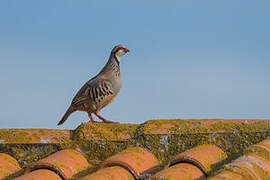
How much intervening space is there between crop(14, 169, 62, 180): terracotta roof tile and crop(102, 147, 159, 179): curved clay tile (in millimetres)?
412

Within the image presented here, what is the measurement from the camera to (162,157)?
3867 millimetres

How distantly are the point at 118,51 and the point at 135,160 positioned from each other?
296 cm

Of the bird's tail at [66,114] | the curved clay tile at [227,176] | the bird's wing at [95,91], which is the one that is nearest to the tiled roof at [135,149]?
the curved clay tile at [227,176]

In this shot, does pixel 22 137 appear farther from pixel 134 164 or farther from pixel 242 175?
pixel 242 175

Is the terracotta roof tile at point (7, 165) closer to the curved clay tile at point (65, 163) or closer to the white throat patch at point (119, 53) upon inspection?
the curved clay tile at point (65, 163)

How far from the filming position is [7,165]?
12.9 feet

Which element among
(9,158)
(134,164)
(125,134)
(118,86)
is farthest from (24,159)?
(118,86)

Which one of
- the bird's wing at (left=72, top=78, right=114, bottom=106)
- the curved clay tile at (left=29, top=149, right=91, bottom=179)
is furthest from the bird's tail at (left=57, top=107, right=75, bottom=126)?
the curved clay tile at (left=29, top=149, right=91, bottom=179)

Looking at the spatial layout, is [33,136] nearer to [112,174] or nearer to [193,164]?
[112,174]

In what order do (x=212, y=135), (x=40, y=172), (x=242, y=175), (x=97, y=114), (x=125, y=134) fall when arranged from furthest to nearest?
(x=97, y=114), (x=125, y=134), (x=212, y=135), (x=40, y=172), (x=242, y=175)

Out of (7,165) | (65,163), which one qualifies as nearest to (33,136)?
(7,165)

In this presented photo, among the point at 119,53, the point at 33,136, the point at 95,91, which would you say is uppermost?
the point at 119,53

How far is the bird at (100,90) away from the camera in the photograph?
570 cm

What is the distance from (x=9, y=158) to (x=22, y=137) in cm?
26
